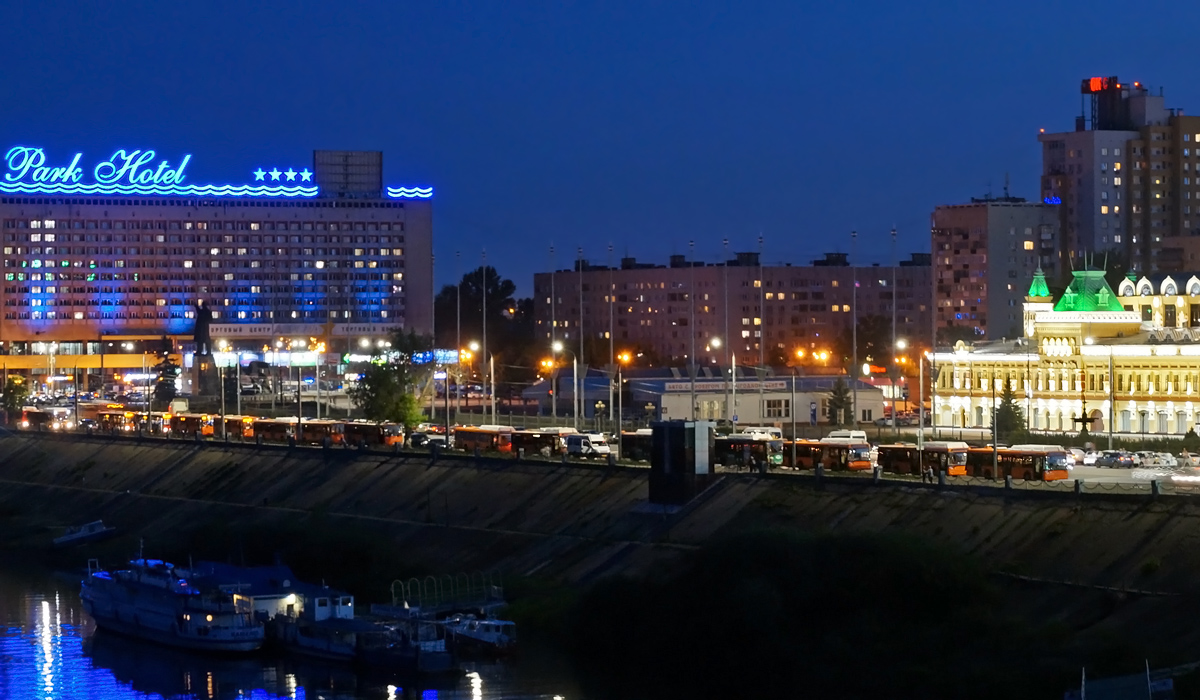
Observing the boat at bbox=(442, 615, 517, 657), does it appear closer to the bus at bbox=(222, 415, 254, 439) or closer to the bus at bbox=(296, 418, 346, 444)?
the bus at bbox=(296, 418, 346, 444)

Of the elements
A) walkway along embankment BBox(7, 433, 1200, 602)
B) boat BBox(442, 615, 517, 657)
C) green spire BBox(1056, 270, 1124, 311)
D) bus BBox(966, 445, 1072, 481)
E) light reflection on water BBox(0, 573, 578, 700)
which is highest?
green spire BBox(1056, 270, 1124, 311)

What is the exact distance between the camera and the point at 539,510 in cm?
8894

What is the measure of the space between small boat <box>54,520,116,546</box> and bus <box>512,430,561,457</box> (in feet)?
73.5

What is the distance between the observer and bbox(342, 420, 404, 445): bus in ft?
385

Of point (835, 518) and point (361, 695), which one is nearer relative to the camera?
point (361, 695)

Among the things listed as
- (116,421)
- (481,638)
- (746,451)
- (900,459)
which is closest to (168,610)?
(481,638)

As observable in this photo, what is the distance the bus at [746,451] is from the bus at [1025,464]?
31.8 ft

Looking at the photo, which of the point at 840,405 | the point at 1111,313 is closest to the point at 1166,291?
the point at 1111,313

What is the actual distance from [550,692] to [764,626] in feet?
23.1

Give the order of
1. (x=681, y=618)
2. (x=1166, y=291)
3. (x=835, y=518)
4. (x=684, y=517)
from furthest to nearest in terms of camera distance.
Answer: (x=1166, y=291) → (x=684, y=517) → (x=835, y=518) → (x=681, y=618)

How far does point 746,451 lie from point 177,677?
109 feet

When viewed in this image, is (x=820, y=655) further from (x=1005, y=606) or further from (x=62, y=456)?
(x=62, y=456)

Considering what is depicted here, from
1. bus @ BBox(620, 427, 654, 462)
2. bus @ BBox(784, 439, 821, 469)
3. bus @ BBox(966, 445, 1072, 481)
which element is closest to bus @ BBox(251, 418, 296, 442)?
bus @ BBox(620, 427, 654, 462)

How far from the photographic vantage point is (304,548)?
82.9m
